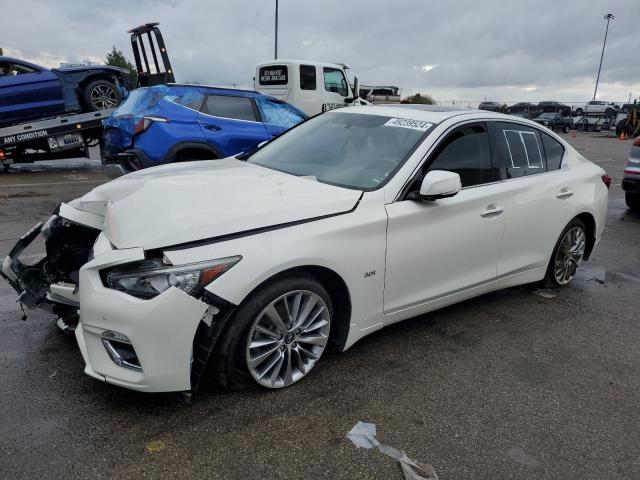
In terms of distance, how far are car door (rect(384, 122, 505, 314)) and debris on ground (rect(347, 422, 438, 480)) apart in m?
0.81

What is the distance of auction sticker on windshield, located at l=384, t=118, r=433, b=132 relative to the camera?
11.9 feet

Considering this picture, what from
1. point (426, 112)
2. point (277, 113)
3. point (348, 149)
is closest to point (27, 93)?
point (277, 113)

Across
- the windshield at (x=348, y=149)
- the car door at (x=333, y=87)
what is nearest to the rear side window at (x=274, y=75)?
the car door at (x=333, y=87)

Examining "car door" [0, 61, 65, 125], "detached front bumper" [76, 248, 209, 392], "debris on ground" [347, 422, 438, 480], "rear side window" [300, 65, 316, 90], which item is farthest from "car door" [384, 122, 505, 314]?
"rear side window" [300, 65, 316, 90]

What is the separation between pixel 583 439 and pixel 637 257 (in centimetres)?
427

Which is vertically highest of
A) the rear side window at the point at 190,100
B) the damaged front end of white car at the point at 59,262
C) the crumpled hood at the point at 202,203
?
the rear side window at the point at 190,100

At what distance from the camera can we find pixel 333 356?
342 centimetres

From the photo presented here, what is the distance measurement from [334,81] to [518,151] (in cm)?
991

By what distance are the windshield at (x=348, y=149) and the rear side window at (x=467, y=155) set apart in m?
0.19

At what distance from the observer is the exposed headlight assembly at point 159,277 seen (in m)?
2.47

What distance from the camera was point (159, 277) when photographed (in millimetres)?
2477

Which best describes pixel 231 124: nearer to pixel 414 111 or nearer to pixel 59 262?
pixel 414 111

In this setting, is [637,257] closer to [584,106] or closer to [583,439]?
[583,439]

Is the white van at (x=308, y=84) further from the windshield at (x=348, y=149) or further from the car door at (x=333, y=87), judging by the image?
the windshield at (x=348, y=149)
